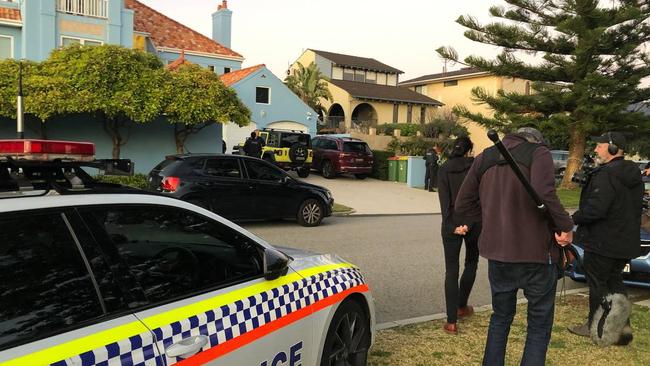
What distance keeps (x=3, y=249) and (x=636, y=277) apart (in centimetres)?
636

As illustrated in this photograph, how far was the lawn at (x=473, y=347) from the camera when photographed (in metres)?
4.36

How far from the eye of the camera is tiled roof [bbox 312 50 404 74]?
4881cm

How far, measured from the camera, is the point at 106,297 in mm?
2156

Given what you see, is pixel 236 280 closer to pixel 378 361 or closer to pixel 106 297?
pixel 106 297

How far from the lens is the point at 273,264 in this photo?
3.00 metres

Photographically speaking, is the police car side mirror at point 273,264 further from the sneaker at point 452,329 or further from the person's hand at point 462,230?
the sneaker at point 452,329

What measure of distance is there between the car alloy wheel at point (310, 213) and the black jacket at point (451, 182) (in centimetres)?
705

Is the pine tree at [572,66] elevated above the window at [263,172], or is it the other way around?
the pine tree at [572,66]

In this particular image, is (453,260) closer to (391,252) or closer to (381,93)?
(391,252)

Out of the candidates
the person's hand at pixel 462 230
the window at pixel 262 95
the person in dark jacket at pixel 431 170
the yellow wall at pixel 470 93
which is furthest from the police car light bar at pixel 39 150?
the yellow wall at pixel 470 93

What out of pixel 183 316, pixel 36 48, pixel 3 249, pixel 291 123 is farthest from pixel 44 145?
pixel 291 123

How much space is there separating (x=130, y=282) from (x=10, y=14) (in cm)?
2547

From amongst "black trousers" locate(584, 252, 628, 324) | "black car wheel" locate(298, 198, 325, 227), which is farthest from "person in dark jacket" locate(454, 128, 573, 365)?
"black car wheel" locate(298, 198, 325, 227)

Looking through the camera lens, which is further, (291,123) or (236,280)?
(291,123)
